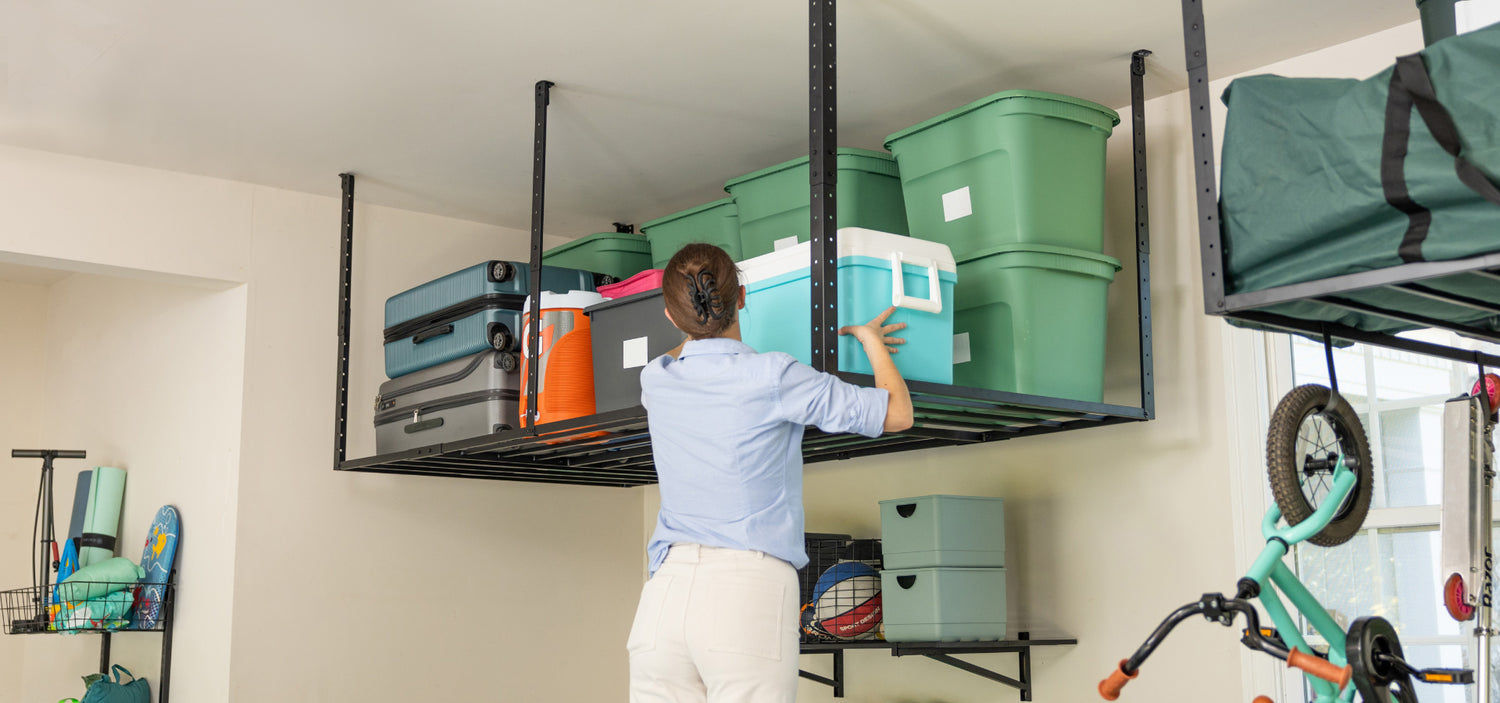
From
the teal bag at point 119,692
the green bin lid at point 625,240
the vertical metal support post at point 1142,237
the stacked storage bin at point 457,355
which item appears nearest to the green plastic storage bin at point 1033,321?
the vertical metal support post at point 1142,237

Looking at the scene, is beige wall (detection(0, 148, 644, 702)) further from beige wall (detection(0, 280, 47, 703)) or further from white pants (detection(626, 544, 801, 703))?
white pants (detection(626, 544, 801, 703))

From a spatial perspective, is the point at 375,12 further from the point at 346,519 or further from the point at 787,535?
the point at 346,519

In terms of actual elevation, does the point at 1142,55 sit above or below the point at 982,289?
above

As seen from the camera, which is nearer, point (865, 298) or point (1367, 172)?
point (1367, 172)

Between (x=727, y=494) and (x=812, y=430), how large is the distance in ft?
2.63

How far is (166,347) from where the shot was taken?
502 cm

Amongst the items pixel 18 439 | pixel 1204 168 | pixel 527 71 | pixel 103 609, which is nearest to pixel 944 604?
pixel 1204 168

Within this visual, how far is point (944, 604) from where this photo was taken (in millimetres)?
3609

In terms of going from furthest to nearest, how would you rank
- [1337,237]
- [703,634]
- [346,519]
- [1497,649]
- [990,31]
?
[346,519] < [990,31] < [1497,649] < [703,634] < [1337,237]

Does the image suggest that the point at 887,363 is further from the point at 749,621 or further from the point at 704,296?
the point at 749,621

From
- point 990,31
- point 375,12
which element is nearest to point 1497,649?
point 990,31

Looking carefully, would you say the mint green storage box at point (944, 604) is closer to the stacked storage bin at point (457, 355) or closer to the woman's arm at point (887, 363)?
the woman's arm at point (887, 363)

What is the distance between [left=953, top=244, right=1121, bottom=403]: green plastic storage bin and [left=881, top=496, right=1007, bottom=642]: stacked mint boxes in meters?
0.56

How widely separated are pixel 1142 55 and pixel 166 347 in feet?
13.0
